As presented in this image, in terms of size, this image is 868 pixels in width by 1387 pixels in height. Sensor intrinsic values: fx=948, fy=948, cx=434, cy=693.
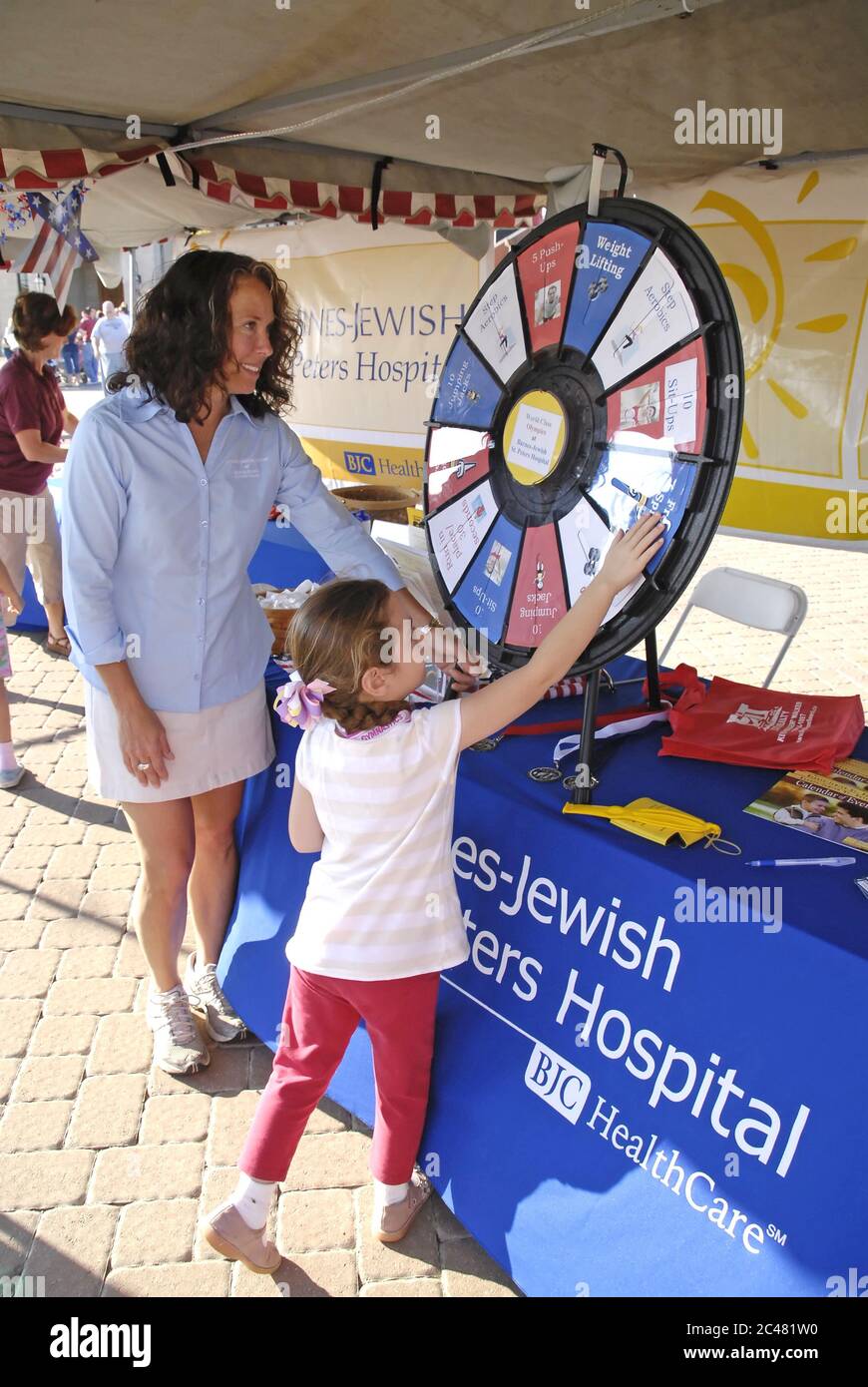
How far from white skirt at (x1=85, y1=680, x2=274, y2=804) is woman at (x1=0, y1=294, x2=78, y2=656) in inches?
126

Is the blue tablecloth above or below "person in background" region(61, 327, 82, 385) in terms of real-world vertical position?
below

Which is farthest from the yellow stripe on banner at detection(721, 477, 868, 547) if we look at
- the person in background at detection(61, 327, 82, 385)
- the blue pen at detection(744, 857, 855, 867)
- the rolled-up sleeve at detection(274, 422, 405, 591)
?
the person in background at detection(61, 327, 82, 385)

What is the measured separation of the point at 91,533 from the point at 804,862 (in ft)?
5.21

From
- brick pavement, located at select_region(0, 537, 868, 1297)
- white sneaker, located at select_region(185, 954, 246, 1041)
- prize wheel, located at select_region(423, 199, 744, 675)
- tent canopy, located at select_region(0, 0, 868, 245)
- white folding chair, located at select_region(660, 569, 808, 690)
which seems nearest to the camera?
prize wheel, located at select_region(423, 199, 744, 675)

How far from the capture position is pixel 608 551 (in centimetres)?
170

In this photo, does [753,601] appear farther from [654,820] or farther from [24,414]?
[24,414]

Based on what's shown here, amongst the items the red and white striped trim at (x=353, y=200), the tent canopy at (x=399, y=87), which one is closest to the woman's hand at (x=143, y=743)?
the tent canopy at (x=399, y=87)

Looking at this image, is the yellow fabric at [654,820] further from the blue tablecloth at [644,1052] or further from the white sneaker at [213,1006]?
the white sneaker at [213,1006]

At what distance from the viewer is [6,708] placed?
13.7 ft

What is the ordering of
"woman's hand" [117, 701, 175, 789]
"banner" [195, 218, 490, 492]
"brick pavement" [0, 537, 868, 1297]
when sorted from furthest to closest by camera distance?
"banner" [195, 218, 490, 492], "woman's hand" [117, 701, 175, 789], "brick pavement" [0, 537, 868, 1297]

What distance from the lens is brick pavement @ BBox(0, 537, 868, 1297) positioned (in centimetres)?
202

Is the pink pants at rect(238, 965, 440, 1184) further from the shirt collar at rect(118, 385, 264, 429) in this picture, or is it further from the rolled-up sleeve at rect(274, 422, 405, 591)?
the shirt collar at rect(118, 385, 264, 429)

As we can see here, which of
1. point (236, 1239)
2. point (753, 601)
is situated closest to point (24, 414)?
point (753, 601)
